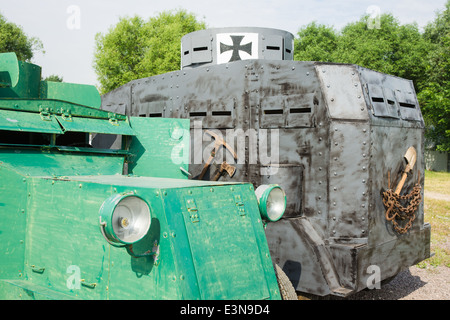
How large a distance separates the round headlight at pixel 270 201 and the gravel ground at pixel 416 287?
8.44 feet

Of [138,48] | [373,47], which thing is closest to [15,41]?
[138,48]

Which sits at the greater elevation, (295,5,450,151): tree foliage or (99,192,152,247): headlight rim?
(295,5,450,151): tree foliage

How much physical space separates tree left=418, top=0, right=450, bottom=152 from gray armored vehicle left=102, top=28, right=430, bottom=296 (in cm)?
2195

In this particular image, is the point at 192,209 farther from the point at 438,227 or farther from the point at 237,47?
the point at 438,227

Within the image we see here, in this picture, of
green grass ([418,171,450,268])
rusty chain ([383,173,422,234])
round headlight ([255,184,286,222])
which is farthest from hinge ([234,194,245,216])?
green grass ([418,171,450,268])

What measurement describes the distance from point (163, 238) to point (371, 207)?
2.80 m

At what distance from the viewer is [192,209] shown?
294cm

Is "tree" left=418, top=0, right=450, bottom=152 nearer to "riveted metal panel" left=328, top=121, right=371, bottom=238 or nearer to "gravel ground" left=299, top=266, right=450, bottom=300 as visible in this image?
"gravel ground" left=299, top=266, right=450, bottom=300

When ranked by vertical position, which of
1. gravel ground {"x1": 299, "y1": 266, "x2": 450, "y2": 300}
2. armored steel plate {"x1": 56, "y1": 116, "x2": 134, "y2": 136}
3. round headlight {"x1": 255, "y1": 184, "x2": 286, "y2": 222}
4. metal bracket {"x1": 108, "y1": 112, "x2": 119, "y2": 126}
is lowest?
gravel ground {"x1": 299, "y1": 266, "x2": 450, "y2": 300}

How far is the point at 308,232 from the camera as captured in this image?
488cm

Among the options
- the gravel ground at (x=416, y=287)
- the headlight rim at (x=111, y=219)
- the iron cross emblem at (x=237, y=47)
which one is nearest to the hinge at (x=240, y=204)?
the headlight rim at (x=111, y=219)

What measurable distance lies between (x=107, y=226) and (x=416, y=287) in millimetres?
5380

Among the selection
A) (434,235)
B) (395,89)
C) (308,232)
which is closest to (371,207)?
(308,232)

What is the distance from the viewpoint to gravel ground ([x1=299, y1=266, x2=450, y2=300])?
6.16 m
